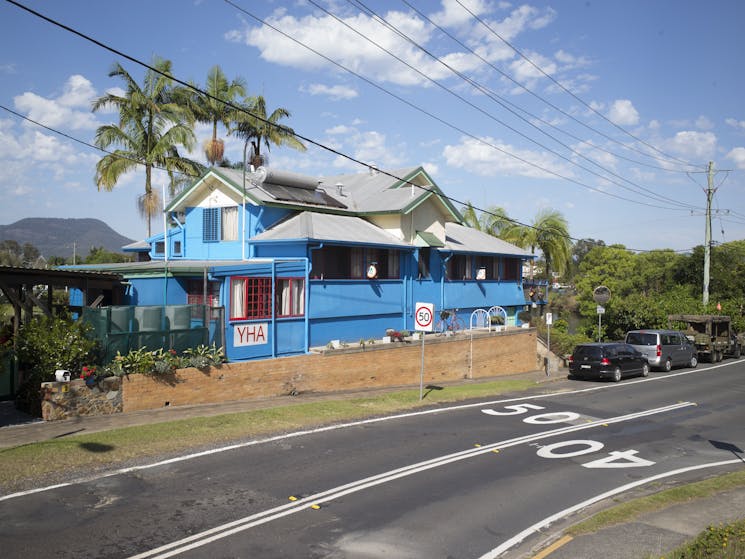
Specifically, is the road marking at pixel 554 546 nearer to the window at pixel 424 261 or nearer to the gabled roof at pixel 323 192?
the gabled roof at pixel 323 192

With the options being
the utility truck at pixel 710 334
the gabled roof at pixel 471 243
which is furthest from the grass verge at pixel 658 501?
the utility truck at pixel 710 334

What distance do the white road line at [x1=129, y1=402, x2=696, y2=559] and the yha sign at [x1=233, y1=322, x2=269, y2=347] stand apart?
842cm

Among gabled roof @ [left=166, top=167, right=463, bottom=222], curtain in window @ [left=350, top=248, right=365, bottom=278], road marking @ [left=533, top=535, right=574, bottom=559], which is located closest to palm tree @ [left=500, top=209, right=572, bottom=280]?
gabled roof @ [left=166, top=167, right=463, bottom=222]

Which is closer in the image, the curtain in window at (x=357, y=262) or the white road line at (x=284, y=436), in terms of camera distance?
the white road line at (x=284, y=436)

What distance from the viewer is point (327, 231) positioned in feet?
75.7

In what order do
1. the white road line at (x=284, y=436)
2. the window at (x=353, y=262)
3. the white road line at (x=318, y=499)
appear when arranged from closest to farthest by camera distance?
the white road line at (x=318, y=499), the white road line at (x=284, y=436), the window at (x=353, y=262)

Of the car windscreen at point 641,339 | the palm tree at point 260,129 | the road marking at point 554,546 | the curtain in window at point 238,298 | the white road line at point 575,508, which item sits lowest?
the white road line at point 575,508

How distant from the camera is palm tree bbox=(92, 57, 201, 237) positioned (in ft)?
94.9

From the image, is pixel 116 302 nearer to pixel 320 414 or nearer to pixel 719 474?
pixel 320 414

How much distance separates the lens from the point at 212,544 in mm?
7516

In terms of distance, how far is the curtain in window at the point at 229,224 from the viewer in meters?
24.7

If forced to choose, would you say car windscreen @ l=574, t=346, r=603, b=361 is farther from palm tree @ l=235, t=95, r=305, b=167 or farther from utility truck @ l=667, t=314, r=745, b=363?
palm tree @ l=235, t=95, r=305, b=167

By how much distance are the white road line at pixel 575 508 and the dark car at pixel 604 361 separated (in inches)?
504

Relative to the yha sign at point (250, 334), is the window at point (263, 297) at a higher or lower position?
higher
